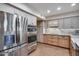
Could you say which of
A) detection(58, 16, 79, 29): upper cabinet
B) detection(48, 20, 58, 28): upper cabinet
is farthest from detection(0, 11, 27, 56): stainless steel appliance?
detection(58, 16, 79, 29): upper cabinet

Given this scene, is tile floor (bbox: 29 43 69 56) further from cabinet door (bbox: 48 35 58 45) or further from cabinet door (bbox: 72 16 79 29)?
cabinet door (bbox: 72 16 79 29)

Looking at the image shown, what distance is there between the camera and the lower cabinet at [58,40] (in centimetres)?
354

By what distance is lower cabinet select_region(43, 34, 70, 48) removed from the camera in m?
3.54

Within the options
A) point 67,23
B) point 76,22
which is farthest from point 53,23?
point 76,22

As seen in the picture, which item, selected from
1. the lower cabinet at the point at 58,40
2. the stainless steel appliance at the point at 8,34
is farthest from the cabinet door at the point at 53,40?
the stainless steel appliance at the point at 8,34

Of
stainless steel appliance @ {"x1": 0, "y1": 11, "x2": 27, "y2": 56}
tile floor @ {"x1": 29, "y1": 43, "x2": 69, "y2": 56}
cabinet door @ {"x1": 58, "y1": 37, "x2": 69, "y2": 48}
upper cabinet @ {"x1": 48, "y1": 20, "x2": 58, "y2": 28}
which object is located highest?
upper cabinet @ {"x1": 48, "y1": 20, "x2": 58, "y2": 28}

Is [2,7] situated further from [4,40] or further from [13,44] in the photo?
[13,44]

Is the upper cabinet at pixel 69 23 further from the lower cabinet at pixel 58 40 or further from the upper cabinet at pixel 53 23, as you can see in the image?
the lower cabinet at pixel 58 40

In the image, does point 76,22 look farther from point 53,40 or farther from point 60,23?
point 53,40

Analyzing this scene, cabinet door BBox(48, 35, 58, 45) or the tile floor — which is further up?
cabinet door BBox(48, 35, 58, 45)

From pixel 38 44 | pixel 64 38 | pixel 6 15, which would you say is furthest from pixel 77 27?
pixel 6 15

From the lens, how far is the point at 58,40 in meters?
3.73

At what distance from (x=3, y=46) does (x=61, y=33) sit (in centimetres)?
262

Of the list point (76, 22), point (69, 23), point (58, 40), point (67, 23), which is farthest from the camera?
point (58, 40)
